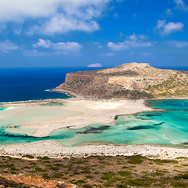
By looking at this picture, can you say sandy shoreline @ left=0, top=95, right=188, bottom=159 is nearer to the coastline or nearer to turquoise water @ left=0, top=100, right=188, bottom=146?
the coastline

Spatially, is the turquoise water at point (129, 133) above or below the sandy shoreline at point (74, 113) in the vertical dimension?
below

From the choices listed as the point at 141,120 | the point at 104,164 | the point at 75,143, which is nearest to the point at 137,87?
the point at 141,120

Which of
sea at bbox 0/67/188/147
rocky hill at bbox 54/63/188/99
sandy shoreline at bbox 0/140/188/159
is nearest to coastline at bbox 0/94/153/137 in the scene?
sea at bbox 0/67/188/147

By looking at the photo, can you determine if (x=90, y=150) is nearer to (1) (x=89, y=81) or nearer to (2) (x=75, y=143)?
(2) (x=75, y=143)

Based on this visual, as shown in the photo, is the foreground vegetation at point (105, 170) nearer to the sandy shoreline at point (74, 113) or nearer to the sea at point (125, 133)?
the sea at point (125, 133)

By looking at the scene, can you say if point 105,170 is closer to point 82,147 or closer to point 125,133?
point 82,147

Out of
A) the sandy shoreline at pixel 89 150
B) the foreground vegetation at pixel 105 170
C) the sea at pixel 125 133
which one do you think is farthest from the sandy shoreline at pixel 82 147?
the foreground vegetation at pixel 105 170
